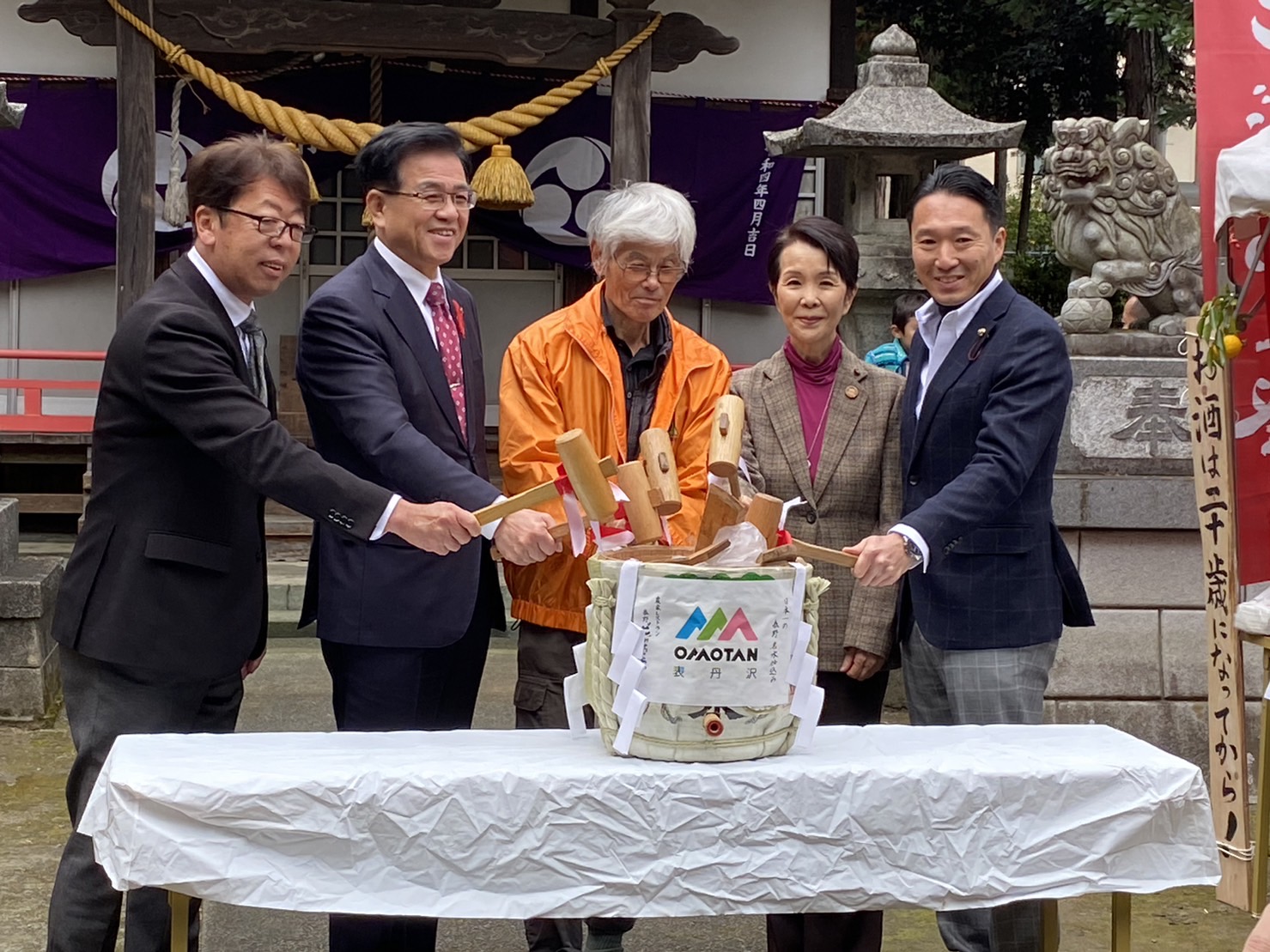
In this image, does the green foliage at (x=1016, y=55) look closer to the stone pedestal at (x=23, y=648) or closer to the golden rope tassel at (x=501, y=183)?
the golden rope tassel at (x=501, y=183)

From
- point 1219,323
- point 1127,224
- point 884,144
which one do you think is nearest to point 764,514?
point 1219,323

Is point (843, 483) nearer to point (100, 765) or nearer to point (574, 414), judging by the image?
point (574, 414)

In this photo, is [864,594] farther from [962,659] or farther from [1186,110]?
[1186,110]

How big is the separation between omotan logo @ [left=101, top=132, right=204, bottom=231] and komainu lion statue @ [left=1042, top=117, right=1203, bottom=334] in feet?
19.3

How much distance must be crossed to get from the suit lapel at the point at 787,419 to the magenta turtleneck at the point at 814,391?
1cm

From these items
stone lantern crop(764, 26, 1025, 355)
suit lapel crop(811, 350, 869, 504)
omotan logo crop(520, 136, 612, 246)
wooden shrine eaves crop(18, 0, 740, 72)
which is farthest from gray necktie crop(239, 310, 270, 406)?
omotan logo crop(520, 136, 612, 246)

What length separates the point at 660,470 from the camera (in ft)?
8.61

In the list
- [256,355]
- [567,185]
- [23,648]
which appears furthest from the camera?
[567,185]

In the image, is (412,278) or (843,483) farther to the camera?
(843,483)

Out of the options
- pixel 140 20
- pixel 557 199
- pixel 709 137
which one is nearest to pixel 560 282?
pixel 557 199

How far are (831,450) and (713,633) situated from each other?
1.11 meters

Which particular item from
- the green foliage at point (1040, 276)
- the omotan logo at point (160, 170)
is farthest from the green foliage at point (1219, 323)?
the green foliage at point (1040, 276)

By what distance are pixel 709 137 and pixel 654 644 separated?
8.05m

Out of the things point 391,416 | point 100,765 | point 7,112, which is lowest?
point 100,765
